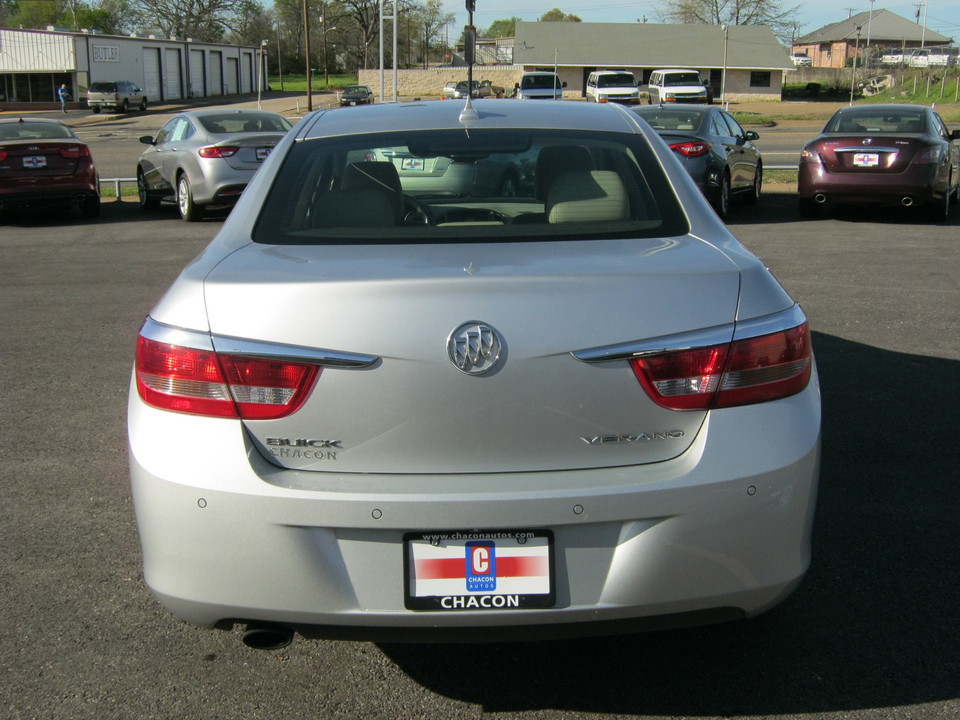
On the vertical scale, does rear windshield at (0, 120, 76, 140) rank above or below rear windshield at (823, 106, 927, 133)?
below

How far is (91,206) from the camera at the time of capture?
1557 centimetres

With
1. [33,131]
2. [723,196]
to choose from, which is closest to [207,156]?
[33,131]

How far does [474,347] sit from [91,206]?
14.4 metres

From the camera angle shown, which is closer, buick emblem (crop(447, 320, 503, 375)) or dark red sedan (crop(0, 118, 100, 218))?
buick emblem (crop(447, 320, 503, 375))

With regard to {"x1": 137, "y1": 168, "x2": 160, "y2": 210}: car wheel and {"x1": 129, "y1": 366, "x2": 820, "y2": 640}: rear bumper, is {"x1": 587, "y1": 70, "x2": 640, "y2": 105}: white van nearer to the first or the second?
{"x1": 137, "y1": 168, "x2": 160, "y2": 210}: car wheel

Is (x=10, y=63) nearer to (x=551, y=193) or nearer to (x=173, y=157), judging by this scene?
(x=173, y=157)

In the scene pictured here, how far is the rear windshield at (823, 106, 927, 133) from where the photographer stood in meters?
14.0

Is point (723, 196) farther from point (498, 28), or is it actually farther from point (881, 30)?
point (498, 28)

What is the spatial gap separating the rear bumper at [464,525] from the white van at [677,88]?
43370 millimetres

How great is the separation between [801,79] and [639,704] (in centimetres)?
9343

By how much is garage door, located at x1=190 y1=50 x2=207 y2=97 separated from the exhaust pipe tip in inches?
3193

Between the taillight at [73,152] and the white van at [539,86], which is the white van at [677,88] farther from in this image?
the taillight at [73,152]

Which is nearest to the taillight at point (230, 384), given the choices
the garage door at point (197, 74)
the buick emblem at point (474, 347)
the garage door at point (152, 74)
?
the buick emblem at point (474, 347)

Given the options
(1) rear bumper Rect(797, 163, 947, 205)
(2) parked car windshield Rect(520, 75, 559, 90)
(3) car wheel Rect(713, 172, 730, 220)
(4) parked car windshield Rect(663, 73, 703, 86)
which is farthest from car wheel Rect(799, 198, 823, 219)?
(4) parked car windshield Rect(663, 73, 703, 86)
